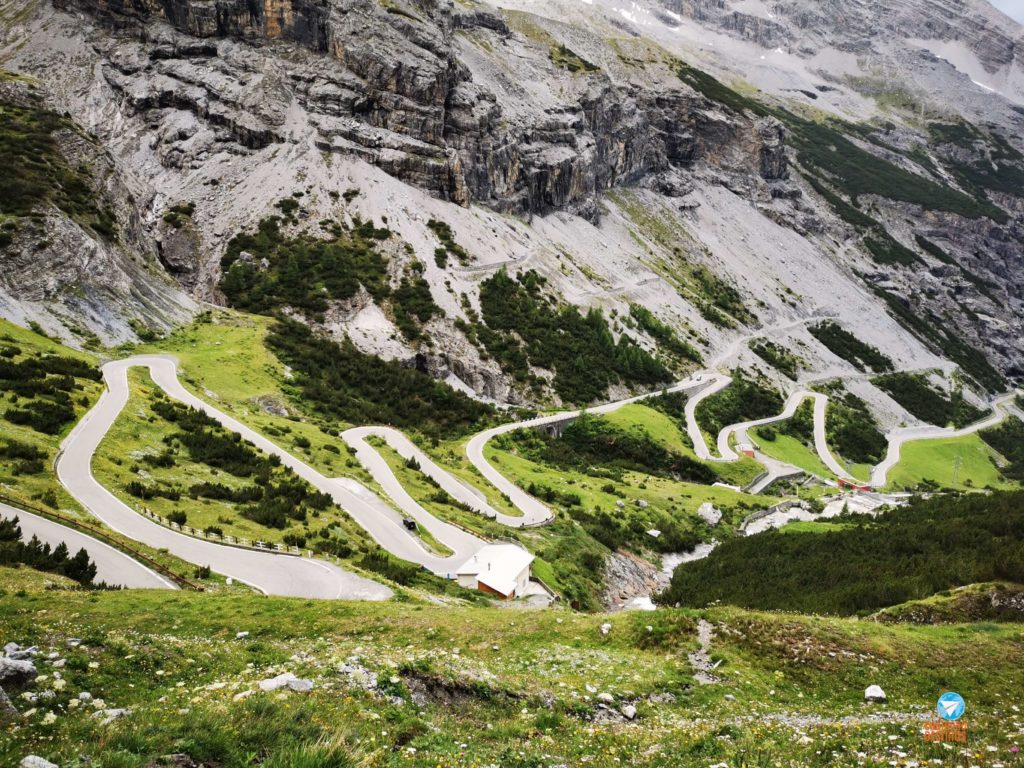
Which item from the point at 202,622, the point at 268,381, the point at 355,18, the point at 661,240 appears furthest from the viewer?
the point at 661,240

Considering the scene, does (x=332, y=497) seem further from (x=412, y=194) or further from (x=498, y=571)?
(x=412, y=194)

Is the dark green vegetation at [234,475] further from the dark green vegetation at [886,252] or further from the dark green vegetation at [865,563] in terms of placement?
the dark green vegetation at [886,252]

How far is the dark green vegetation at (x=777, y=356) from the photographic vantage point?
120125mm

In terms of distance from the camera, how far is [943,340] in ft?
559

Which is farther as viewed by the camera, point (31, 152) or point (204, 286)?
point (204, 286)

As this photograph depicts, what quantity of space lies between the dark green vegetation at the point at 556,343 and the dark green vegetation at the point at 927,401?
66.3 meters

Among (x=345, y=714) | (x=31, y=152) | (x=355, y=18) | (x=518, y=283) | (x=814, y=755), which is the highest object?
(x=355, y=18)

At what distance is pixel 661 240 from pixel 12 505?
140 m

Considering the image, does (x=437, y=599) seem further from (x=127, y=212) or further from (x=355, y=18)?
(x=355, y=18)

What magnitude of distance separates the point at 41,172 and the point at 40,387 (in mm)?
44918

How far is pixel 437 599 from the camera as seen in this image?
25.5 meters

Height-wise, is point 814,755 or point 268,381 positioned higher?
point 814,755

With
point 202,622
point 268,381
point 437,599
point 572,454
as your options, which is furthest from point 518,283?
point 202,622

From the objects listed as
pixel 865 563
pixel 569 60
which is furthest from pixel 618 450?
pixel 569 60
